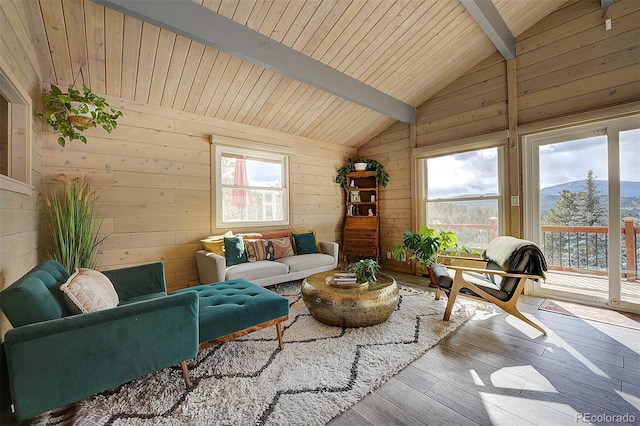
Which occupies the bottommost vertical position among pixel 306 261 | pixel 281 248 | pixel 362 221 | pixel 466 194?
pixel 306 261

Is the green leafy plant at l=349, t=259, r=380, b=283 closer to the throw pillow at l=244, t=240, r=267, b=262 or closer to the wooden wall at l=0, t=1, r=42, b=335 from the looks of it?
the throw pillow at l=244, t=240, r=267, b=262

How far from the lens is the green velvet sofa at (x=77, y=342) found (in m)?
1.13

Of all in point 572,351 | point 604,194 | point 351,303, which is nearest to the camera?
point 572,351

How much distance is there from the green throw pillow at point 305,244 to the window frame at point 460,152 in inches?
69.8

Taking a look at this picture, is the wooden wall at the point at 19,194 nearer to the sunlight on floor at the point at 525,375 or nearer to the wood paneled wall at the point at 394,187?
the sunlight on floor at the point at 525,375

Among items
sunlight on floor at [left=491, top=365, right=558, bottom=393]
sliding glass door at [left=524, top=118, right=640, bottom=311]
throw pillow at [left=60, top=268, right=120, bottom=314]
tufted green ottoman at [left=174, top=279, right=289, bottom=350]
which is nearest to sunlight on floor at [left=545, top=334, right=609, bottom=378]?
sunlight on floor at [left=491, top=365, right=558, bottom=393]

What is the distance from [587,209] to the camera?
3.09 metres

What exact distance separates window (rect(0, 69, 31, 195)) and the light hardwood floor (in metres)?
2.75

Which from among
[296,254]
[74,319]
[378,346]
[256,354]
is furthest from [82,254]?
[378,346]

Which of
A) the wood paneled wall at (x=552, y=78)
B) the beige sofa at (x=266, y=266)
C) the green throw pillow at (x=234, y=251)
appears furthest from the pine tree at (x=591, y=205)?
the green throw pillow at (x=234, y=251)

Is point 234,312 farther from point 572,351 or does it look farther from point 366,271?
point 572,351

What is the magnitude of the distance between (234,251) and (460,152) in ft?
11.9

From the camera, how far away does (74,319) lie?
1229mm

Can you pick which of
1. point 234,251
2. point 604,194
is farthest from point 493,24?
point 234,251
